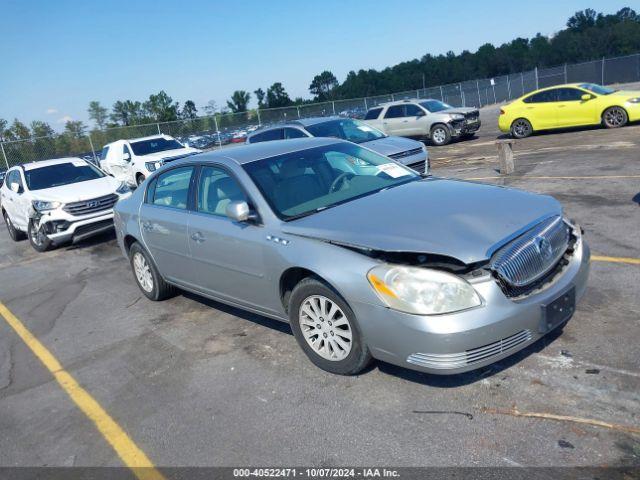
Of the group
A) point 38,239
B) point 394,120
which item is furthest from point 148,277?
point 394,120

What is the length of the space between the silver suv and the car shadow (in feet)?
53.2

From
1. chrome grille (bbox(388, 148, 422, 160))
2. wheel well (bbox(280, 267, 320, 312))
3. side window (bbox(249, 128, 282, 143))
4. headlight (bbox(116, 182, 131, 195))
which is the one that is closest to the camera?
wheel well (bbox(280, 267, 320, 312))

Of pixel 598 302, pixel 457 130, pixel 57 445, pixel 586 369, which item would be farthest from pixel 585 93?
pixel 57 445

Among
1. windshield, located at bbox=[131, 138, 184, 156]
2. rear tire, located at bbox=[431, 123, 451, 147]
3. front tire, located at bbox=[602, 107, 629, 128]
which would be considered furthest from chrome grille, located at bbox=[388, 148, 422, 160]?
windshield, located at bbox=[131, 138, 184, 156]

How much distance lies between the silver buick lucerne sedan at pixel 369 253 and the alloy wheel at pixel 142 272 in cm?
78

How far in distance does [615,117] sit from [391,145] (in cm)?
906

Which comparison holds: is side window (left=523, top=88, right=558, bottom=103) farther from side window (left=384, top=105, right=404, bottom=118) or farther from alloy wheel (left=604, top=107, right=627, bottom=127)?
side window (left=384, top=105, right=404, bottom=118)

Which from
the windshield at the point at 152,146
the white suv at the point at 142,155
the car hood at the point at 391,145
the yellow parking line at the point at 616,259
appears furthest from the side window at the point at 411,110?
the yellow parking line at the point at 616,259

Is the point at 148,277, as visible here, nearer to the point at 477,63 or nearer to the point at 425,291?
the point at 425,291

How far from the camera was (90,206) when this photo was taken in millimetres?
10336

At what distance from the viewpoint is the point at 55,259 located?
32.5 feet

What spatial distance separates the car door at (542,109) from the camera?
1739 cm

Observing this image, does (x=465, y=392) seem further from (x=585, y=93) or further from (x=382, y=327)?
(x=585, y=93)

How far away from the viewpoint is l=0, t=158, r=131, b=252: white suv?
10.2 meters
